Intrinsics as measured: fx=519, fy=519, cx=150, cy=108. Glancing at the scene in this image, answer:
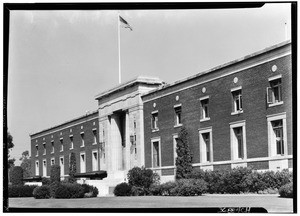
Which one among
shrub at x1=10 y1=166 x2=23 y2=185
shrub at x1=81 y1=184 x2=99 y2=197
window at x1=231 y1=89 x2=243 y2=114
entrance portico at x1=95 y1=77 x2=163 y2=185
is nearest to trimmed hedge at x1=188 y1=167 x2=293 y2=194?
window at x1=231 y1=89 x2=243 y2=114

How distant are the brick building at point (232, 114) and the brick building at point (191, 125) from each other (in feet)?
0.17

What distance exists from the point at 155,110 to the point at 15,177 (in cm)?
1185

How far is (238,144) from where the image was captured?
99.0 ft

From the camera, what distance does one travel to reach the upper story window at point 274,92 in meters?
26.5

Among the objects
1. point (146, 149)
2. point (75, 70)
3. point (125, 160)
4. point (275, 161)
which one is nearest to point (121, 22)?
point (75, 70)

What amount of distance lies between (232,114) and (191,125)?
4.16 metres

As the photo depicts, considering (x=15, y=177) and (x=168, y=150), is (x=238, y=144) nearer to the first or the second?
(x=168, y=150)

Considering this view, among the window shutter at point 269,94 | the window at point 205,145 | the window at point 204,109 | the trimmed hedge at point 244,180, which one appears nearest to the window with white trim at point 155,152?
the window at point 205,145

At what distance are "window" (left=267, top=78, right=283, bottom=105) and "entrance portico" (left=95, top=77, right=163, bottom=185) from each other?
12.3m

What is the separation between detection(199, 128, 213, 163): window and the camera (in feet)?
106

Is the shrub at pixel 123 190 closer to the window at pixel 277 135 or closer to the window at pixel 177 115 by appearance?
the window at pixel 177 115

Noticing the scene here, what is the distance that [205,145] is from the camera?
3266cm

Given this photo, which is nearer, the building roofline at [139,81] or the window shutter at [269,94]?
the window shutter at [269,94]

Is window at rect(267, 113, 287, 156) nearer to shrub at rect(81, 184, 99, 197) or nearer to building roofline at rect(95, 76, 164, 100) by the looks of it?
shrub at rect(81, 184, 99, 197)
